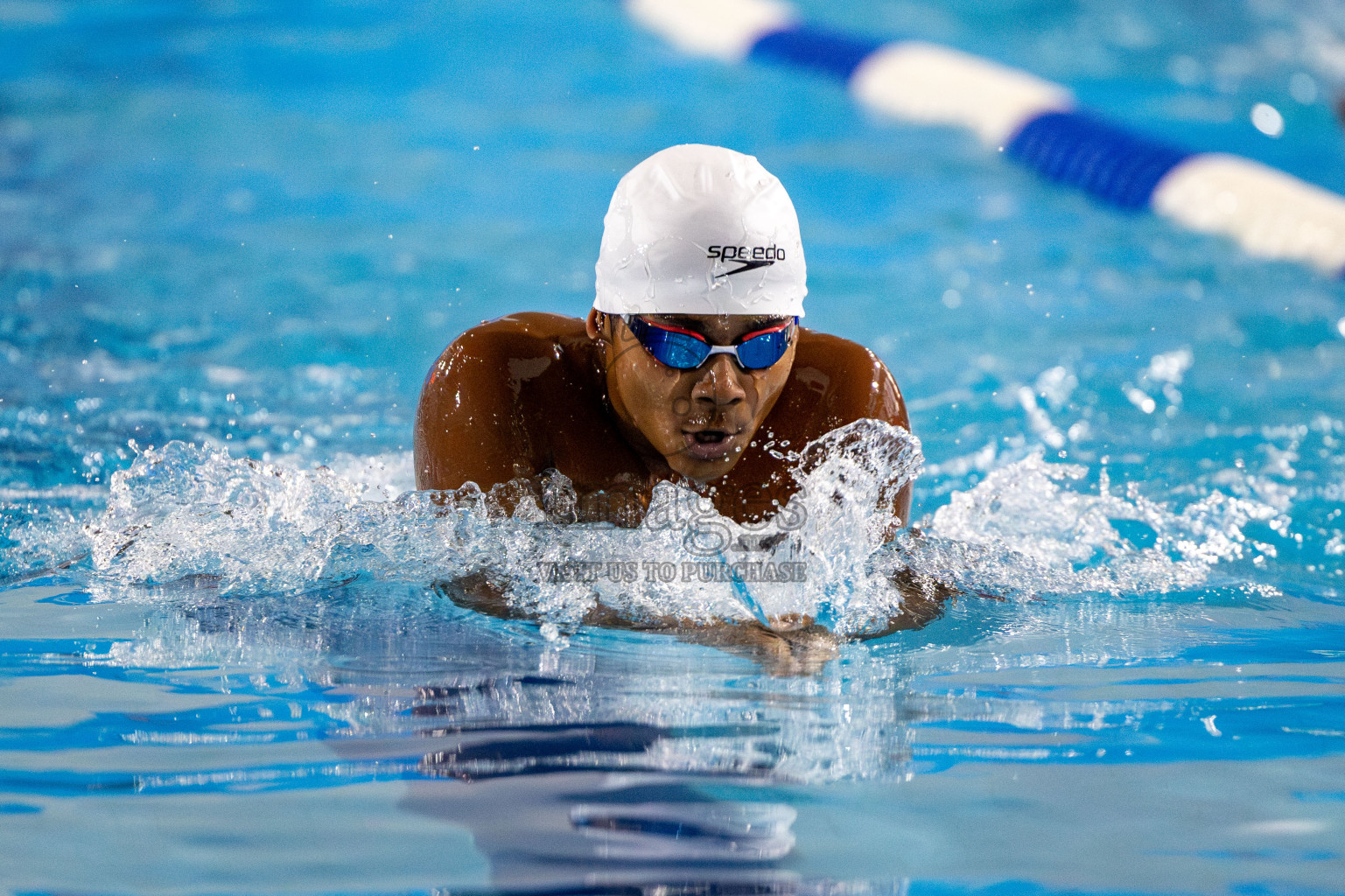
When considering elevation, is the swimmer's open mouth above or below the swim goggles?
below

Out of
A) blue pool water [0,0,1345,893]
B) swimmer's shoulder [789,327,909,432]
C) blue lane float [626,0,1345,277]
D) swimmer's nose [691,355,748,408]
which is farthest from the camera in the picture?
blue lane float [626,0,1345,277]

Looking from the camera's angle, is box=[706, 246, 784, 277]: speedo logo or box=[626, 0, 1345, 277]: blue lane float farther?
box=[626, 0, 1345, 277]: blue lane float

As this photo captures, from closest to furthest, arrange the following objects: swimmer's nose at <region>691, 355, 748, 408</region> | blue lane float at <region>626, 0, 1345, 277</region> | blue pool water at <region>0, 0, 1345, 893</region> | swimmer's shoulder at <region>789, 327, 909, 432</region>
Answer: blue pool water at <region>0, 0, 1345, 893</region>
swimmer's nose at <region>691, 355, 748, 408</region>
swimmer's shoulder at <region>789, 327, 909, 432</region>
blue lane float at <region>626, 0, 1345, 277</region>

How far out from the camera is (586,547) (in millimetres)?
2434

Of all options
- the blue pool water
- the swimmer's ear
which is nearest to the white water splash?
the blue pool water

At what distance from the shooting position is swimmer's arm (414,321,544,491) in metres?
2.39

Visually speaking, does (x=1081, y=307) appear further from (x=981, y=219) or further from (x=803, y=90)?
(x=803, y=90)

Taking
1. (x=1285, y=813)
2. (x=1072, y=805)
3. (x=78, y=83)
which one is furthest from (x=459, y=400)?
(x=78, y=83)

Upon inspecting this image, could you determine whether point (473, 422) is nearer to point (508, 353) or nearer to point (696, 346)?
point (508, 353)

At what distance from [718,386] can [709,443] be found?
13cm

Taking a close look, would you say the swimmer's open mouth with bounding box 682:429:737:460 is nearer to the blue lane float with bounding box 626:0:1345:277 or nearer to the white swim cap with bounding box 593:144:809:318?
the white swim cap with bounding box 593:144:809:318

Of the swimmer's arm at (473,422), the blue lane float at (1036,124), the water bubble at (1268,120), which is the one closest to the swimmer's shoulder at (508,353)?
the swimmer's arm at (473,422)

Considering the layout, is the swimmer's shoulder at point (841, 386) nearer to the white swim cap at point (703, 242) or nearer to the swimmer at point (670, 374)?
the swimmer at point (670, 374)

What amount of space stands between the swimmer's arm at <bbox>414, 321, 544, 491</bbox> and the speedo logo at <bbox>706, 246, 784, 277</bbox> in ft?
1.57
